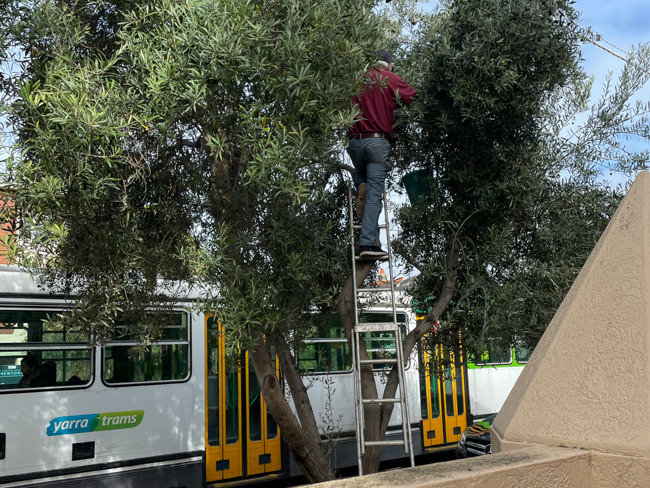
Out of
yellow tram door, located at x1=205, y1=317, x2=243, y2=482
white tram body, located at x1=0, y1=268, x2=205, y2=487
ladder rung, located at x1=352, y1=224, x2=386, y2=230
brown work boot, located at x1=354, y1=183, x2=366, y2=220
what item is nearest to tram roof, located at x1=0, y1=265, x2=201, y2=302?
white tram body, located at x1=0, y1=268, x2=205, y2=487

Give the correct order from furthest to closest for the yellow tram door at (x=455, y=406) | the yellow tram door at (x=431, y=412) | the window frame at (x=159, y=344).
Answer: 1. the yellow tram door at (x=455, y=406)
2. the yellow tram door at (x=431, y=412)
3. the window frame at (x=159, y=344)

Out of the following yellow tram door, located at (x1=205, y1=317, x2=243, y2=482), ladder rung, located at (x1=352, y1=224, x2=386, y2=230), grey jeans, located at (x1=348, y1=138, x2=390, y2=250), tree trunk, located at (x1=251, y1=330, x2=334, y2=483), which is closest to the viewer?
tree trunk, located at (x1=251, y1=330, x2=334, y2=483)

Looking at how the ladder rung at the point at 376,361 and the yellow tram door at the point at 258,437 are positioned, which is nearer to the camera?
the ladder rung at the point at 376,361

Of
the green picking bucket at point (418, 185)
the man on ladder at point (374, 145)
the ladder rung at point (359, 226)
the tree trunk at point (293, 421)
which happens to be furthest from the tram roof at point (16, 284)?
the green picking bucket at point (418, 185)

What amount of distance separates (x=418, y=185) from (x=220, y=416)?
185 inches

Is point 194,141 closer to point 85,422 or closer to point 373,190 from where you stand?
point 373,190

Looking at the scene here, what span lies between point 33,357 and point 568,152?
21.0ft

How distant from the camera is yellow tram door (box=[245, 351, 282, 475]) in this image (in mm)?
9086

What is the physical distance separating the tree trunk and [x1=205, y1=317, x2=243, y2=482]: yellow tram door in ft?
9.86

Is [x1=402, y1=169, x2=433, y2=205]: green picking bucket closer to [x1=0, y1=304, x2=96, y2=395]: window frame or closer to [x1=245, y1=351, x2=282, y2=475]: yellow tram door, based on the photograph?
[x1=0, y1=304, x2=96, y2=395]: window frame

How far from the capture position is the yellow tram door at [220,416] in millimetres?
8703

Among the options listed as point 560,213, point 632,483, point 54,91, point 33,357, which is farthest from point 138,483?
point 632,483

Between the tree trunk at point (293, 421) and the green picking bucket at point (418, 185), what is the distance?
81.1 inches

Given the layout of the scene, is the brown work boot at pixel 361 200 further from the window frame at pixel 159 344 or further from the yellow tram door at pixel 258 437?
the yellow tram door at pixel 258 437
